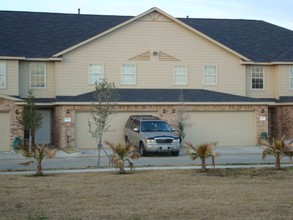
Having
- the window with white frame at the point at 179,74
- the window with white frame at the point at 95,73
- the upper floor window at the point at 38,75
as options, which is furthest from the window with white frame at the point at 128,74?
the upper floor window at the point at 38,75

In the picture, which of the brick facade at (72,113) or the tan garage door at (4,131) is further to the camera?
the tan garage door at (4,131)

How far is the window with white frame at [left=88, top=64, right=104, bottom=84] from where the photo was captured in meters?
36.0

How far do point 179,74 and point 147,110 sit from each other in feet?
12.6

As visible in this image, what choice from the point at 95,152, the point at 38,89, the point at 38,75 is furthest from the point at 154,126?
the point at 38,75

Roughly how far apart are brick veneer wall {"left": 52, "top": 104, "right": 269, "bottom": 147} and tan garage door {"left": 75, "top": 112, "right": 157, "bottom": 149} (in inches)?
11.5

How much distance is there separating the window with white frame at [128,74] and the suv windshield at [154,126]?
6.24 m

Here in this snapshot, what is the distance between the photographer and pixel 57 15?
40719 millimetres

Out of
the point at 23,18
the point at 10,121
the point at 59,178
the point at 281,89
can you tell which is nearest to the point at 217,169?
the point at 59,178

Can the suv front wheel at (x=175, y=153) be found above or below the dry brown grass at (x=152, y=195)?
above

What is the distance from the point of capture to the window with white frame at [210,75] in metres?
37.7

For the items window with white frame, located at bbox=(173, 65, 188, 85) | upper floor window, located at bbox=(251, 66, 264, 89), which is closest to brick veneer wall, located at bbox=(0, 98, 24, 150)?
window with white frame, located at bbox=(173, 65, 188, 85)

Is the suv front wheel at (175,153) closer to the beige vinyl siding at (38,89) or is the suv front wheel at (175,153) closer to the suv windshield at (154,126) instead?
the suv windshield at (154,126)

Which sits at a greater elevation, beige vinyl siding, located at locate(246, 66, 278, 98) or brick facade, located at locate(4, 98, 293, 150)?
beige vinyl siding, located at locate(246, 66, 278, 98)

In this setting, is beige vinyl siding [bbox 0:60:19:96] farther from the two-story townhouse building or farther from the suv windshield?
the suv windshield
